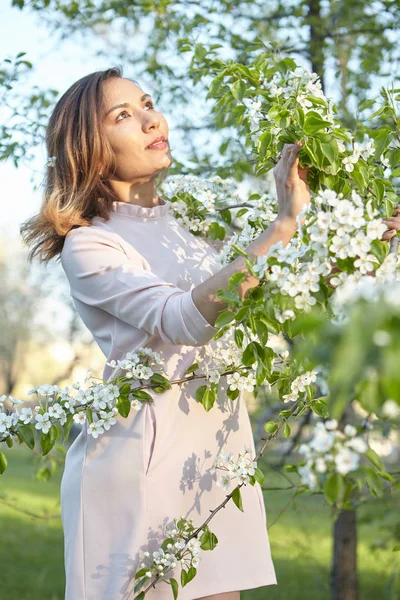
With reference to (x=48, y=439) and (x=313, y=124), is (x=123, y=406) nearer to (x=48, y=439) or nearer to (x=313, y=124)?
(x=48, y=439)

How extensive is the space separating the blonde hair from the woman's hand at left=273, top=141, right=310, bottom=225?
632mm

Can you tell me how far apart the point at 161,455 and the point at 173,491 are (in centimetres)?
9

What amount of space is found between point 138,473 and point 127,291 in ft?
1.45

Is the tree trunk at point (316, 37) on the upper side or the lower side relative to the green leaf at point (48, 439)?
upper


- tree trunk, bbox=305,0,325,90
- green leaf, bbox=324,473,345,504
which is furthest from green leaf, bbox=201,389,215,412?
tree trunk, bbox=305,0,325,90

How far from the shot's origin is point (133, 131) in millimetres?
1989

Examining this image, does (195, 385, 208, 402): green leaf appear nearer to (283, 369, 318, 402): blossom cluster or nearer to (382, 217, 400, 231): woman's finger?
(283, 369, 318, 402): blossom cluster

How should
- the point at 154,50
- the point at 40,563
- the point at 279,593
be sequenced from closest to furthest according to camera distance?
the point at 154,50 → the point at 279,593 → the point at 40,563

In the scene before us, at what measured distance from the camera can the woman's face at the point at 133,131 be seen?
78.1 inches

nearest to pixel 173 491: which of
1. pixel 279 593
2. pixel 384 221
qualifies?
pixel 384 221

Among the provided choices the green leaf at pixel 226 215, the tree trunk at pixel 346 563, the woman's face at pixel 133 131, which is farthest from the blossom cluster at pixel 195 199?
the tree trunk at pixel 346 563

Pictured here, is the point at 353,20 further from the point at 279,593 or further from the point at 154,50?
the point at 279,593

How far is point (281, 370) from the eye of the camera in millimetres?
1792

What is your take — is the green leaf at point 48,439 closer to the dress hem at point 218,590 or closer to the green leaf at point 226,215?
the dress hem at point 218,590
